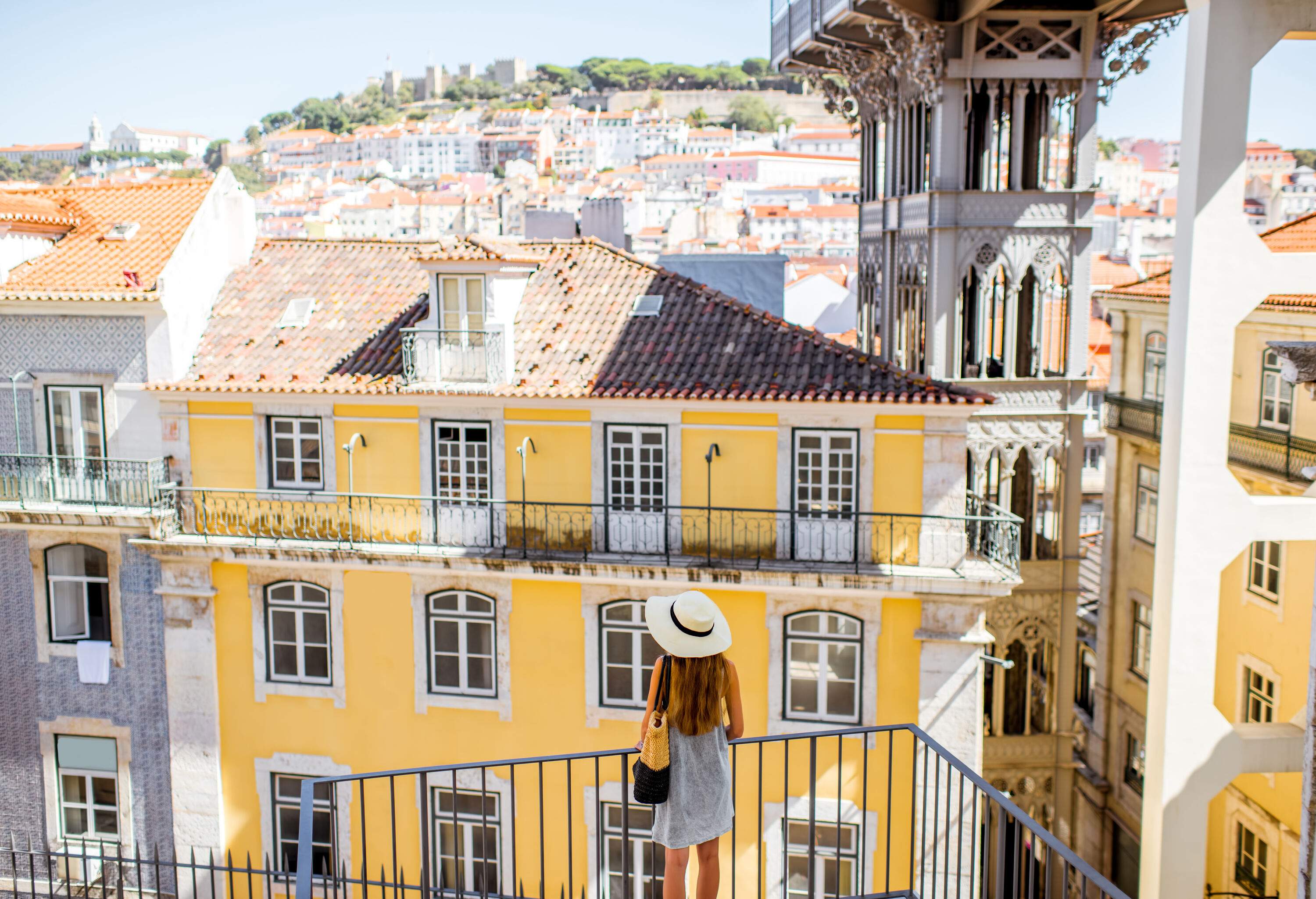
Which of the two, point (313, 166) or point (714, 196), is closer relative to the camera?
point (714, 196)

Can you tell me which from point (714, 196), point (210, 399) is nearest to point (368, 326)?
point (210, 399)

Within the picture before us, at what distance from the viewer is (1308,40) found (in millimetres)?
A: 5133

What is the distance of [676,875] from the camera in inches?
231

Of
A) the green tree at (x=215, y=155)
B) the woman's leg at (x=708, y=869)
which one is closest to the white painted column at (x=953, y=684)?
the woman's leg at (x=708, y=869)

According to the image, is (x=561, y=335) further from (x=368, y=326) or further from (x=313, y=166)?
(x=313, y=166)

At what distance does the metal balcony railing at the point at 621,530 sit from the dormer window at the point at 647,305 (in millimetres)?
2777

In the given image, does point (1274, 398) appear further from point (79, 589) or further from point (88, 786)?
point (88, 786)

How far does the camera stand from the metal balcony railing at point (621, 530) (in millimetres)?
14820

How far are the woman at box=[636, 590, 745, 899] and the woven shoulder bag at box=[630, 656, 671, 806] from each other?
35 mm

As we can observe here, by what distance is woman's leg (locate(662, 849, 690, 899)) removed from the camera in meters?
5.86

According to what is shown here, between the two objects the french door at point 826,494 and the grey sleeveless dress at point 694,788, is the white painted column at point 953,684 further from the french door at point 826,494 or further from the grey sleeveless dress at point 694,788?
the grey sleeveless dress at point 694,788

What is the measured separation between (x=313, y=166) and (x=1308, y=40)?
647 ft

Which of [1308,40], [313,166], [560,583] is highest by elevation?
[313,166]

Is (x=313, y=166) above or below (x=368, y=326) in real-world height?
above
